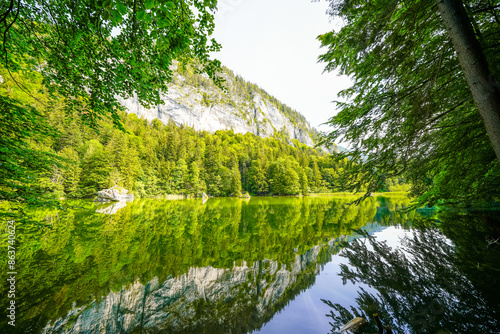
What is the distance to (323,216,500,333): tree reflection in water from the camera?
109 inches

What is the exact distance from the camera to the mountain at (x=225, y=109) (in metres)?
90.7

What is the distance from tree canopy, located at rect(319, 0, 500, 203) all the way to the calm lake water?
2301mm

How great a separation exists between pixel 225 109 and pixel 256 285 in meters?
111

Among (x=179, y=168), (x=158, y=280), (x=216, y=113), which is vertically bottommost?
(x=158, y=280)

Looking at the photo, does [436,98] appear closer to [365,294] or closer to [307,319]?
[365,294]

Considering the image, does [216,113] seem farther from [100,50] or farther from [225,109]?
[100,50]

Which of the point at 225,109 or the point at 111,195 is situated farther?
the point at 225,109

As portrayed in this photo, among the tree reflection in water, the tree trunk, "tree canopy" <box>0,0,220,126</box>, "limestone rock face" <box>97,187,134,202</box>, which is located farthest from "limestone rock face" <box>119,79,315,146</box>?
the tree trunk

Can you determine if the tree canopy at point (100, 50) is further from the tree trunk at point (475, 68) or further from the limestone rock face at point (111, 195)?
the limestone rock face at point (111, 195)

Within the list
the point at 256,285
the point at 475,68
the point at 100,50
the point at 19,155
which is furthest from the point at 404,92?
the point at 19,155

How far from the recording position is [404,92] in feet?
11.1

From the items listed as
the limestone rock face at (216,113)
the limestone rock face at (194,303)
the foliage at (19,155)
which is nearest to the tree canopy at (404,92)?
the limestone rock face at (194,303)

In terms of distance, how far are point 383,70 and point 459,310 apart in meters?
4.58

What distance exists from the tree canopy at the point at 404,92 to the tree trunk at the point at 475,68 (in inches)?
29.6
